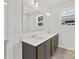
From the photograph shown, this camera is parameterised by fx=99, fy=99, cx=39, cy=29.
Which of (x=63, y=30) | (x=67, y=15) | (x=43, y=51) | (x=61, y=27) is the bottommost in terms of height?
(x=43, y=51)

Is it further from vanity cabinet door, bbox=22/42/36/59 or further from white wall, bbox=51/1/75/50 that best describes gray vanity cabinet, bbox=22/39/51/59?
white wall, bbox=51/1/75/50

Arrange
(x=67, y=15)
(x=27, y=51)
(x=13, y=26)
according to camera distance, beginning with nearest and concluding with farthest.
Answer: (x=13, y=26)
(x=27, y=51)
(x=67, y=15)

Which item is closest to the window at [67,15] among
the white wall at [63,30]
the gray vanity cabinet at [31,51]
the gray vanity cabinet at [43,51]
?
the white wall at [63,30]

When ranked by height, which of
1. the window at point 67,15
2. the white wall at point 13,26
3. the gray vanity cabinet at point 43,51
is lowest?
the gray vanity cabinet at point 43,51

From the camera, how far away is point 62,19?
4.01 metres

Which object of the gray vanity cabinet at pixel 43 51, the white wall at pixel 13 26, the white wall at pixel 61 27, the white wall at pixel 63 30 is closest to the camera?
the white wall at pixel 13 26

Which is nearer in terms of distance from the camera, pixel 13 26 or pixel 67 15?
pixel 13 26

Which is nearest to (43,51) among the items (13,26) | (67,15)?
(13,26)

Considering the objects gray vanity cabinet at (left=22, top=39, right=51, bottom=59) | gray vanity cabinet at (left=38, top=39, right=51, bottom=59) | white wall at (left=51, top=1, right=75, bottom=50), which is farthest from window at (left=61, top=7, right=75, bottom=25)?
gray vanity cabinet at (left=22, top=39, right=51, bottom=59)

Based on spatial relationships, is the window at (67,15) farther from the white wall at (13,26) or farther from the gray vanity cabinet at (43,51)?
the white wall at (13,26)

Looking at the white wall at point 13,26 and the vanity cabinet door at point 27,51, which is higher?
the white wall at point 13,26

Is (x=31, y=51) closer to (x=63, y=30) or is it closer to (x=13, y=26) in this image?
(x=13, y=26)

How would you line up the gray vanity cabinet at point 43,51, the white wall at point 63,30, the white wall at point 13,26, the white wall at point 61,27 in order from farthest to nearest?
1. the white wall at point 63,30
2. the white wall at point 61,27
3. the gray vanity cabinet at point 43,51
4. the white wall at point 13,26
